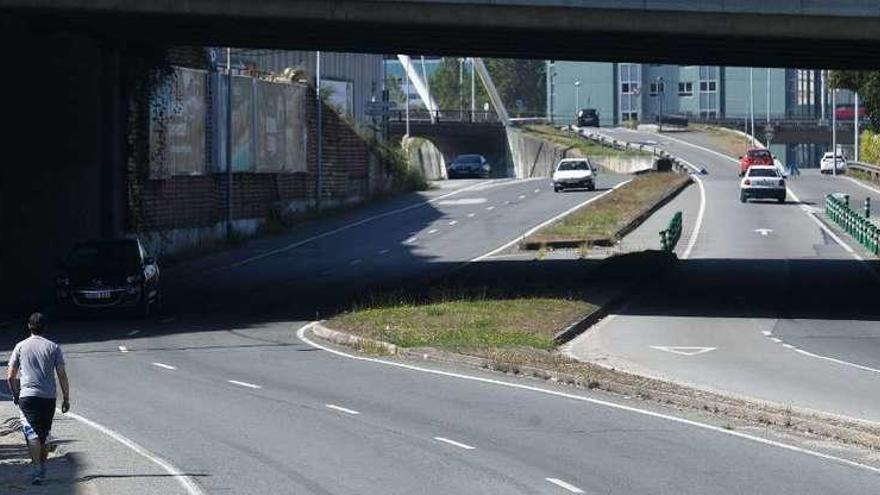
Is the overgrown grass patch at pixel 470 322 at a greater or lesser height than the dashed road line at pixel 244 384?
greater

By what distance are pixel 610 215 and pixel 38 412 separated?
4947 centimetres

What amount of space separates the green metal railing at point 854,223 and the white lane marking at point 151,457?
1438 inches

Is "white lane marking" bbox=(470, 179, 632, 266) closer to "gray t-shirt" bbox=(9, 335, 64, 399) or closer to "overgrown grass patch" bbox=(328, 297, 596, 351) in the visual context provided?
"overgrown grass patch" bbox=(328, 297, 596, 351)

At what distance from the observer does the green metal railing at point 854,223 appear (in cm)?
5237

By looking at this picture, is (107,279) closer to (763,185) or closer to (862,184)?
(763,185)

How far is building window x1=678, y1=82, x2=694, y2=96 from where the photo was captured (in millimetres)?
162750

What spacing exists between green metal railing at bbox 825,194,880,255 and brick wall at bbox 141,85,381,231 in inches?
816

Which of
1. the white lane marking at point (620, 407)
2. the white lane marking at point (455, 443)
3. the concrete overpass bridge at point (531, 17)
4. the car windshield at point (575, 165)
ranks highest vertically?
the concrete overpass bridge at point (531, 17)

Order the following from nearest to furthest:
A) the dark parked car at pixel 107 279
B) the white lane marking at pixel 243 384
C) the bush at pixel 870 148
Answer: the white lane marking at pixel 243 384 < the dark parked car at pixel 107 279 < the bush at pixel 870 148

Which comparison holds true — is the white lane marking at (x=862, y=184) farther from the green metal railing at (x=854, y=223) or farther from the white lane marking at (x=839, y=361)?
the white lane marking at (x=839, y=361)

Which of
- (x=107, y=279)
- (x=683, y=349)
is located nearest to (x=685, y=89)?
(x=107, y=279)

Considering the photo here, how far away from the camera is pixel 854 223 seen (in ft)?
188

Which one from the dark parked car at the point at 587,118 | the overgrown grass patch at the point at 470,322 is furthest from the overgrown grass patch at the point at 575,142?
the overgrown grass patch at the point at 470,322

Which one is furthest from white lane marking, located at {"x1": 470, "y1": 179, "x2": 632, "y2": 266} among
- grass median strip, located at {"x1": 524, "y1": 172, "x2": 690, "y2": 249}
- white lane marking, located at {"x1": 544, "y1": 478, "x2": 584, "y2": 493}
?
white lane marking, located at {"x1": 544, "y1": 478, "x2": 584, "y2": 493}
